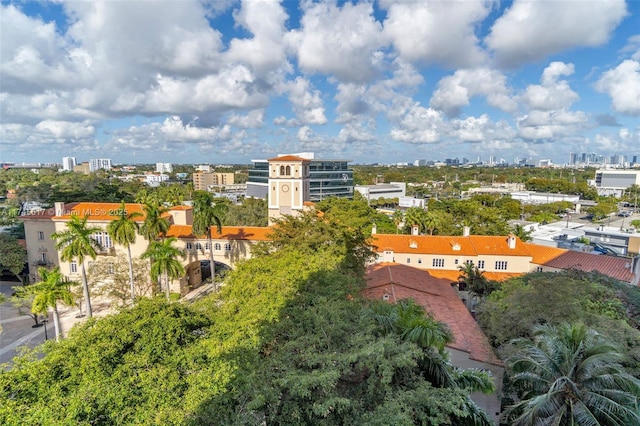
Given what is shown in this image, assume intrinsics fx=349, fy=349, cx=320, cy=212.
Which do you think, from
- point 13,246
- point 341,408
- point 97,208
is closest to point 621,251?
point 341,408

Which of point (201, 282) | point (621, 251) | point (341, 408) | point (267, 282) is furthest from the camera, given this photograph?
point (621, 251)

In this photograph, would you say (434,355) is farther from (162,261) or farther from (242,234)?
(242,234)

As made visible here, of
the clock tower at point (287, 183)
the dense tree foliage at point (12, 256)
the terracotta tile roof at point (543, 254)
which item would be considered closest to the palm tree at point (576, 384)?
the terracotta tile roof at point (543, 254)

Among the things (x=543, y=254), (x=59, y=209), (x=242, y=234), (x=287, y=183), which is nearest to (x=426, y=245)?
(x=543, y=254)

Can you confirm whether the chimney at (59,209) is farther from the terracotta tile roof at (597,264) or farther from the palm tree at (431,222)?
the terracotta tile roof at (597,264)

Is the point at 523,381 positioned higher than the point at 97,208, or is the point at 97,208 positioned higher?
the point at 97,208

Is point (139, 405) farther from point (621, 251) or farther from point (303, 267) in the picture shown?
point (621, 251)

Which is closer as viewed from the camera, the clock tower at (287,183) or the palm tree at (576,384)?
the palm tree at (576,384)

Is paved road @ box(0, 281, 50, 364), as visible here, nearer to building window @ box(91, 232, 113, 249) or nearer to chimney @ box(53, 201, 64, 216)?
building window @ box(91, 232, 113, 249)
